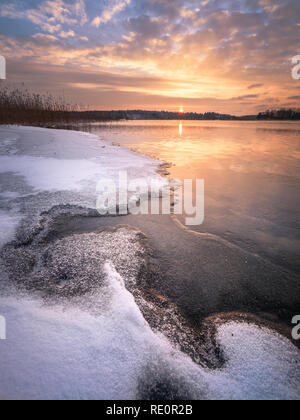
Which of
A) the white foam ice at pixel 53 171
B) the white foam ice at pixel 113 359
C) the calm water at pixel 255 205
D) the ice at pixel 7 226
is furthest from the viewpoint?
the white foam ice at pixel 53 171

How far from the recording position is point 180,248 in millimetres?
2473

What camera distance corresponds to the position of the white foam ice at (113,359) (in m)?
1.00

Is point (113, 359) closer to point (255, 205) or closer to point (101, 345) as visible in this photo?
point (101, 345)

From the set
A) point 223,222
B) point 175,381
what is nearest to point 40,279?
point 175,381

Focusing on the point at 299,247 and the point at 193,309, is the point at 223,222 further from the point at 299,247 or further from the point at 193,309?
the point at 193,309

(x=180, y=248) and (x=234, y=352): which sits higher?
(x=180, y=248)

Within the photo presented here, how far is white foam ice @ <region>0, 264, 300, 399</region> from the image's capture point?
996 mm

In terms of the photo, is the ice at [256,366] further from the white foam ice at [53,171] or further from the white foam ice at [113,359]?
the white foam ice at [53,171]

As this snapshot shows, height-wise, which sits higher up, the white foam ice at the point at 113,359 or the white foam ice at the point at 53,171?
the white foam ice at the point at 53,171

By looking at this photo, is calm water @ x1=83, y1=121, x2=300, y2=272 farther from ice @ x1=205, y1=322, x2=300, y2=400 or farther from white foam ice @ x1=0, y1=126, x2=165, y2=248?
white foam ice @ x1=0, y1=126, x2=165, y2=248

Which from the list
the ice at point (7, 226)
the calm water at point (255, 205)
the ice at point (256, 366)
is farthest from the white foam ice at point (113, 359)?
the calm water at point (255, 205)

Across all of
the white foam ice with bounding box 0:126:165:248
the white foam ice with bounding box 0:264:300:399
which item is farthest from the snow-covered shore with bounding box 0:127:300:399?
the white foam ice with bounding box 0:126:165:248

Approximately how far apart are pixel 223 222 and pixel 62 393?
9.24 feet

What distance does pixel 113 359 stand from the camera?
113 centimetres
